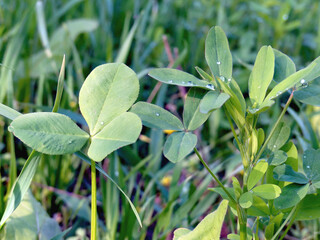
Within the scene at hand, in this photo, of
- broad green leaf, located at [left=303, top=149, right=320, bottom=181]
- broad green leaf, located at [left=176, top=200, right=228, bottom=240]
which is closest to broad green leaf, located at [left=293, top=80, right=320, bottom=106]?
broad green leaf, located at [left=303, top=149, right=320, bottom=181]

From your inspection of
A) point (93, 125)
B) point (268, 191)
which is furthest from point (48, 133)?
point (268, 191)

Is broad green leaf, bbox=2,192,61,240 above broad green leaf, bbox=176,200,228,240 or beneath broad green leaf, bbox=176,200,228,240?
beneath

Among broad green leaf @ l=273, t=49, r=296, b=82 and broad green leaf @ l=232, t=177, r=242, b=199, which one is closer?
broad green leaf @ l=232, t=177, r=242, b=199

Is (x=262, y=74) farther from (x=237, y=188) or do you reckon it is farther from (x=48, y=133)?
(x=48, y=133)

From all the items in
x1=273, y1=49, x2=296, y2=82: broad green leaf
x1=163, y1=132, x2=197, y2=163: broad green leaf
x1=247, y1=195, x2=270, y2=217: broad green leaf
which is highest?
x1=273, y1=49, x2=296, y2=82: broad green leaf

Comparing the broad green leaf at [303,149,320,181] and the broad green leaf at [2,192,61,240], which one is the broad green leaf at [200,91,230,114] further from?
the broad green leaf at [2,192,61,240]

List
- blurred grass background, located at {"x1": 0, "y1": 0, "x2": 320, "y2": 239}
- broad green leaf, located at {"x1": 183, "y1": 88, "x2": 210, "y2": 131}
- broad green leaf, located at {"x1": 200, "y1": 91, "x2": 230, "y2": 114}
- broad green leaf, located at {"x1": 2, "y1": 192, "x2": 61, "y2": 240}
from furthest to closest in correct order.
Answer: blurred grass background, located at {"x1": 0, "y1": 0, "x2": 320, "y2": 239}
broad green leaf, located at {"x1": 2, "y1": 192, "x2": 61, "y2": 240}
broad green leaf, located at {"x1": 183, "y1": 88, "x2": 210, "y2": 131}
broad green leaf, located at {"x1": 200, "y1": 91, "x2": 230, "y2": 114}

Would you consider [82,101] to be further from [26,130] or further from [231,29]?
[231,29]

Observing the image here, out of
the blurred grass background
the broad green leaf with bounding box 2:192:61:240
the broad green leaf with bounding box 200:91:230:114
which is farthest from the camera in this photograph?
the blurred grass background
